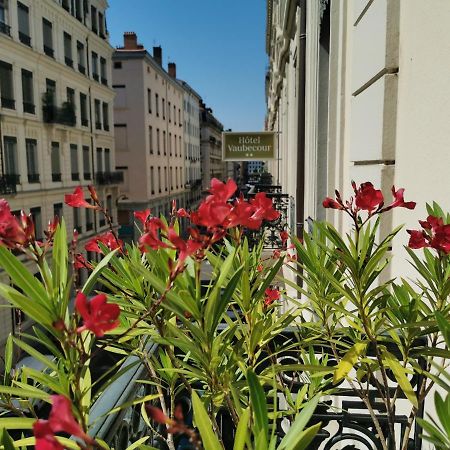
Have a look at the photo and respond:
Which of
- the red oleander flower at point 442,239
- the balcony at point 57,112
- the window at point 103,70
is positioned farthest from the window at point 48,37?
the red oleander flower at point 442,239

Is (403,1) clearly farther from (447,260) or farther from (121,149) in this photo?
(121,149)

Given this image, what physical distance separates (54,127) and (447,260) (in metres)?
21.7

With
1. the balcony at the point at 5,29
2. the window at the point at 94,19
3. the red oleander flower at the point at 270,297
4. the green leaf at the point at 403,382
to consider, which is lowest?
the green leaf at the point at 403,382

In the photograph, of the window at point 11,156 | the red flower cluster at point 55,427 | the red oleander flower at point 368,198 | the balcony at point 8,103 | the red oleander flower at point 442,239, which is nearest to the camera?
the red flower cluster at point 55,427

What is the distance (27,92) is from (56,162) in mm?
3708

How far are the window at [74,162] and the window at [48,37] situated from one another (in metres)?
4.71

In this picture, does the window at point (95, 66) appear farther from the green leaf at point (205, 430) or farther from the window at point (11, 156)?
the green leaf at point (205, 430)

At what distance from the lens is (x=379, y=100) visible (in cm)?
272

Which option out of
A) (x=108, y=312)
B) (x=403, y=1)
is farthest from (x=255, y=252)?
(x=403, y=1)

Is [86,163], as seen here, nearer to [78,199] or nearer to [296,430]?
[78,199]

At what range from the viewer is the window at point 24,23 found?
58.6ft

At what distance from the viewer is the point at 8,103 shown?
57.0 ft

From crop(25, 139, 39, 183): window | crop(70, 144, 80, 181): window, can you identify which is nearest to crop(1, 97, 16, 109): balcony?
crop(25, 139, 39, 183): window

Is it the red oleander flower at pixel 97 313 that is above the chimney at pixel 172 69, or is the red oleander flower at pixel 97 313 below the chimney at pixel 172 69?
below
